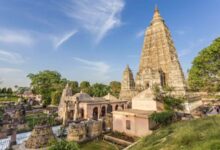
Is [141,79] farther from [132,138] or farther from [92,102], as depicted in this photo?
[132,138]

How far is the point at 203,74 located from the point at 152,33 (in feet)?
57.8

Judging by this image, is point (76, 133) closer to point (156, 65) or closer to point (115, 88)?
point (156, 65)

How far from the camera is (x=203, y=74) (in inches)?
945

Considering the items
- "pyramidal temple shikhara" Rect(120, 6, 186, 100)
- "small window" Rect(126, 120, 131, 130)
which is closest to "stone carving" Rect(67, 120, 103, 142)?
"small window" Rect(126, 120, 131, 130)

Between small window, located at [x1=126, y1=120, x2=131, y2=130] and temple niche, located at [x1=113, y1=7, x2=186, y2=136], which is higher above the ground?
temple niche, located at [x1=113, y1=7, x2=186, y2=136]

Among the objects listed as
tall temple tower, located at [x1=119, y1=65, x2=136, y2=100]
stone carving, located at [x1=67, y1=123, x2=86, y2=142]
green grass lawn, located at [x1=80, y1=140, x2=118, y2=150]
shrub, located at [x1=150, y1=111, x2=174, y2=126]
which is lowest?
green grass lawn, located at [x1=80, y1=140, x2=118, y2=150]

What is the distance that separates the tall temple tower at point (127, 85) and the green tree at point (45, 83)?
24.0 meters

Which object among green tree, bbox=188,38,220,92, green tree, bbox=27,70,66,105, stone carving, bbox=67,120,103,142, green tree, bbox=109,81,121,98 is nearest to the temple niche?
stone carving, bbox=67,120,103,142

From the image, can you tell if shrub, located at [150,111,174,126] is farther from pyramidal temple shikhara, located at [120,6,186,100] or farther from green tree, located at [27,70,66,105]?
green tree, located at [27,70,66,105]

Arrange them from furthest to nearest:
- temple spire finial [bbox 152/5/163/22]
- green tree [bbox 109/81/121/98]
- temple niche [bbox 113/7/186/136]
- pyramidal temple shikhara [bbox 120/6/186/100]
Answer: green tree [bbox 109/81/121/98]
temple spire finial [bbox 152/5/163/22]
pyramidal temple shikhara [bbox 120/6/186/100]
temple niche [bbox 113/7/186/136]

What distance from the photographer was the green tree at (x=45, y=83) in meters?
51.2

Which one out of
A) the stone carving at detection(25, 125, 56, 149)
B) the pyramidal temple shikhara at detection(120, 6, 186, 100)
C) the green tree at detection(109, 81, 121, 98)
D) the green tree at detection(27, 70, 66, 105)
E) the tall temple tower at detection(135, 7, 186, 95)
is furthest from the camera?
the green tree at detection(109, 81, 121, 98)

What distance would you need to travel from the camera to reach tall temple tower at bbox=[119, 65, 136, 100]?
38125 millimetres

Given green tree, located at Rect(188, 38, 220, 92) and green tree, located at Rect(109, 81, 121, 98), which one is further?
green tree, located at Rect(109, 81, 121, 98)
